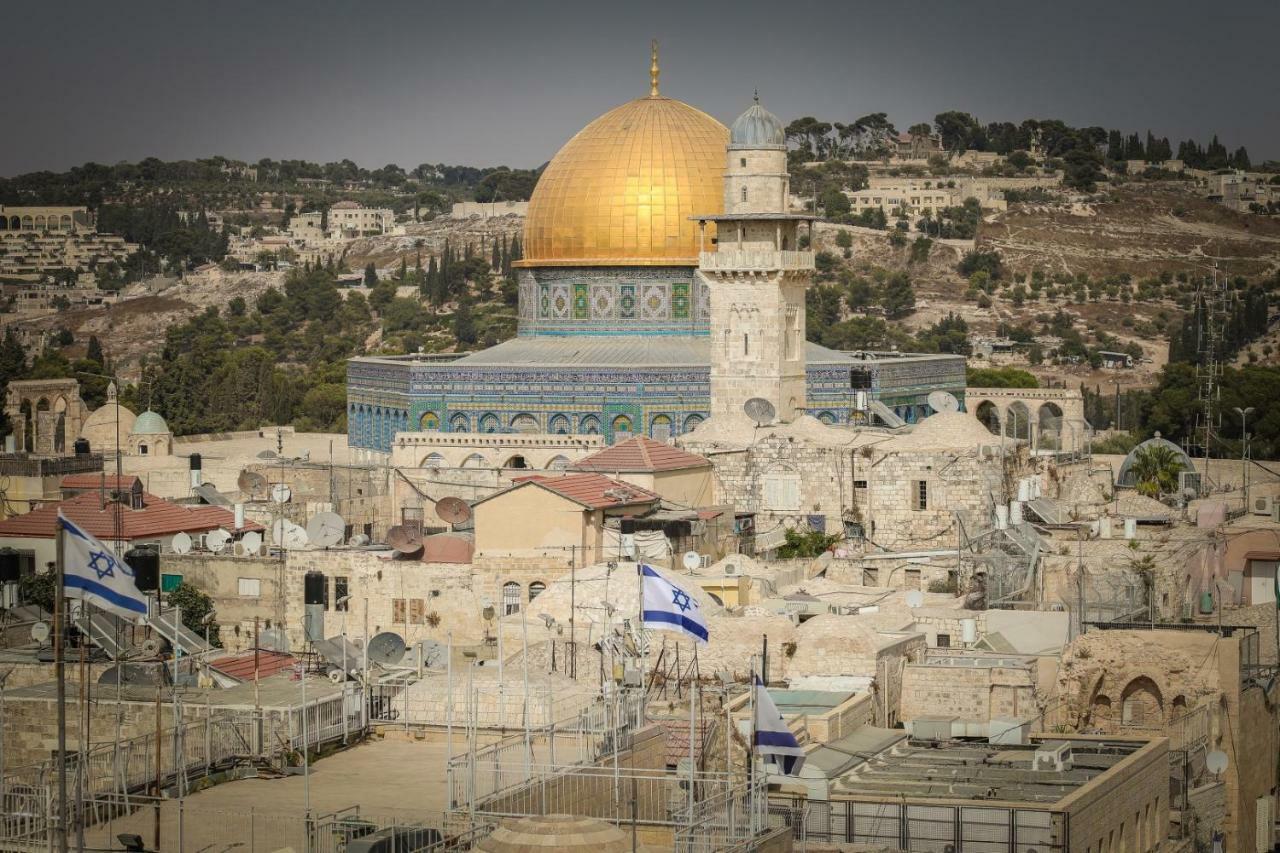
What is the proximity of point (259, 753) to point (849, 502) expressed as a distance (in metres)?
16.5

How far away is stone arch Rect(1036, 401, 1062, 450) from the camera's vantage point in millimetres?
43906

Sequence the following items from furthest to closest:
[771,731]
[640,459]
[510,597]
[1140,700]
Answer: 1. [640,459]
2. [510,597]
3. [1140,700]
4. [771,731]

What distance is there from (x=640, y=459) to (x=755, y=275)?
4542 mm

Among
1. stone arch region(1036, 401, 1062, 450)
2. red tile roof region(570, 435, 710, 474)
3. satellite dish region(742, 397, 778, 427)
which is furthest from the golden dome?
red tile roof region(570, 435, 710, 474)

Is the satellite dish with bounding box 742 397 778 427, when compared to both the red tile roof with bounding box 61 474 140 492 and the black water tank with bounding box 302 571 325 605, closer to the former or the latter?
the red tile roof with bounding box 61 474 140 492

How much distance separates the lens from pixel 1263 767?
25.2 m

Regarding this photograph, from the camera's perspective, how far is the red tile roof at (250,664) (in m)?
23.8

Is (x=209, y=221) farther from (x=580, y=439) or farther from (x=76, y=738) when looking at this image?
(x=76, y=738)

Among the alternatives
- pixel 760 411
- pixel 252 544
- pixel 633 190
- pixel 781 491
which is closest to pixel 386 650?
pixel 252 544

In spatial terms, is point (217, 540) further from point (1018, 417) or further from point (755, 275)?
point (1018, 417)

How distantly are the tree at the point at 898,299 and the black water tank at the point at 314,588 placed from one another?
6376 centimetres

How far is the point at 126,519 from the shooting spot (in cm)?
3297

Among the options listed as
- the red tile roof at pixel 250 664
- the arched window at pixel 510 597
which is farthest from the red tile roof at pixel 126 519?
the red tile roof at pixel 250 664

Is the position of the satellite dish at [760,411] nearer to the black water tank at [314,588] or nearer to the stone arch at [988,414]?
the black water tank at [314,588]
